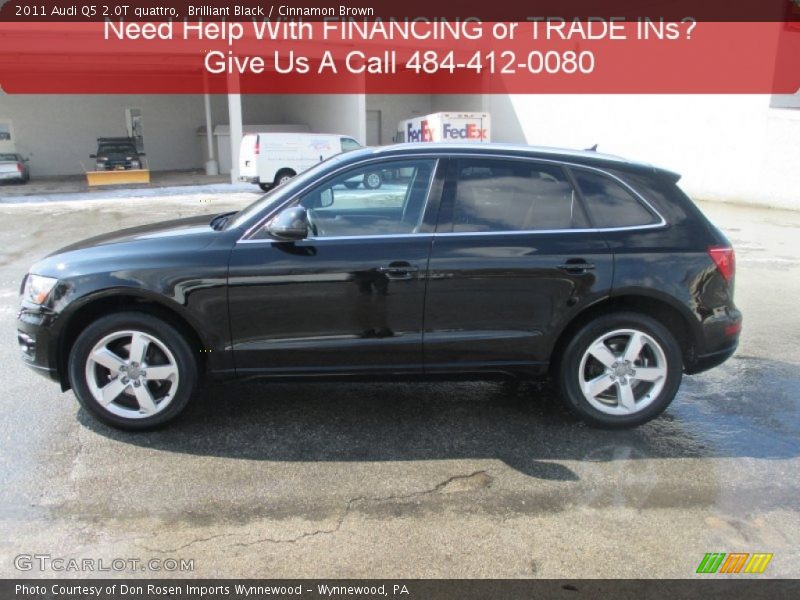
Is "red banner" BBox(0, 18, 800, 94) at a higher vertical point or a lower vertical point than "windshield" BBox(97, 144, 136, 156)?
higher

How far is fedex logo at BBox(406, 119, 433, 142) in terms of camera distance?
26837 millimetres

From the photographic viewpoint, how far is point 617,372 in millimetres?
4020

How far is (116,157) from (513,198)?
24359 mm

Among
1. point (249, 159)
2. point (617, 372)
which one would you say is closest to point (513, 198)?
point (617, 372)

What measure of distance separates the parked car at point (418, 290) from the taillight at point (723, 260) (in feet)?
0.04

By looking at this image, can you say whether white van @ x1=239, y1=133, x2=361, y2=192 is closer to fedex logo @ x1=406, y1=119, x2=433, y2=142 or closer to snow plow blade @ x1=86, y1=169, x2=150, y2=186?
snow plow blade @ x1=86, y1=169, x2=150, y2=186

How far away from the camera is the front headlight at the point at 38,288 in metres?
3.86

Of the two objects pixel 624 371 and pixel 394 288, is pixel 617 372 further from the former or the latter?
pixel 394 288

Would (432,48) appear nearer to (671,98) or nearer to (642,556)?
(671,98)

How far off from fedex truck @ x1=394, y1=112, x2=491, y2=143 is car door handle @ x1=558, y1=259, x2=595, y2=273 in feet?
70.3

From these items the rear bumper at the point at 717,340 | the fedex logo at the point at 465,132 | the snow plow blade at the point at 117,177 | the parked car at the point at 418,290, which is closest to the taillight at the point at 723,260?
the parked car at the point at 418,290

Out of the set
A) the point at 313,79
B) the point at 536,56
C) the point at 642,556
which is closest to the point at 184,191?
the point at 313,79

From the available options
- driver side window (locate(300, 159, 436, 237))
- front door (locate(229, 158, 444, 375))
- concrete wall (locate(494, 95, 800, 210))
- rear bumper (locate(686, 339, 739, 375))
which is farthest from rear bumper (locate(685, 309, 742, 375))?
concrete wall (locate(494, 95, 800, 210))

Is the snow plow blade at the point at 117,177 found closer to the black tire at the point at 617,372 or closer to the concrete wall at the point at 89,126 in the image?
the concrete wall at the point at 89,126
